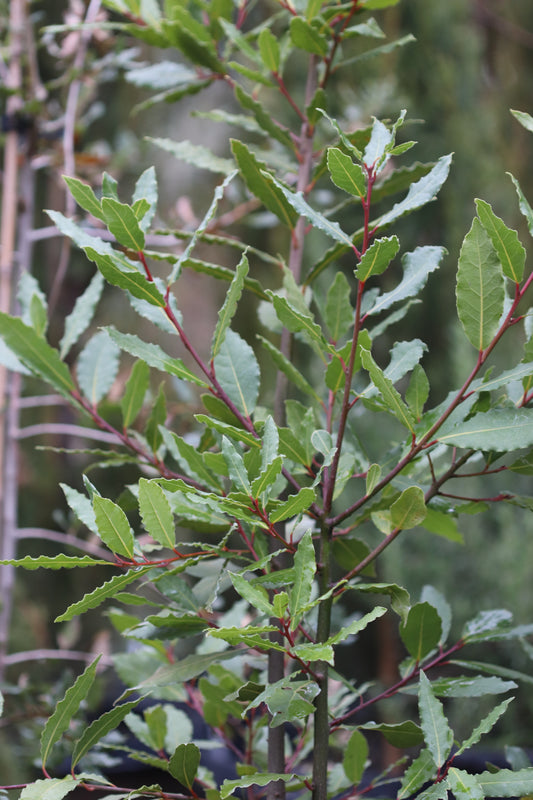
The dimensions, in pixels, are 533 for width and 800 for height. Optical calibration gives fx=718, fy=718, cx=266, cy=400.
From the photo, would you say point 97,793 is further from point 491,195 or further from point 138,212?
point 491,195

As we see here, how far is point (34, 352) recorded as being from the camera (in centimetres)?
37

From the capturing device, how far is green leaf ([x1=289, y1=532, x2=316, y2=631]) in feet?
0.94

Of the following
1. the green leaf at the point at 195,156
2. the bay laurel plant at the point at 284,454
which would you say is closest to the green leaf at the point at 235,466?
the bay laurel plant at the point at 284,454

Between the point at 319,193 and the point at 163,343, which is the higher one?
the point at 319,193

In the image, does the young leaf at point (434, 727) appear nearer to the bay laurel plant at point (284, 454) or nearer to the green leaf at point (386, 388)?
the bay laurel plant at point (284, 454)

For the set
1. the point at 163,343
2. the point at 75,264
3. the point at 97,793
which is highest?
the point at 75,264

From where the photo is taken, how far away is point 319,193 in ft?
2.85

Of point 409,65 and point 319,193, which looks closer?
point 319,193

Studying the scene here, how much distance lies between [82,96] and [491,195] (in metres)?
1.00

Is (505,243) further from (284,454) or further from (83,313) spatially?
(83,313)

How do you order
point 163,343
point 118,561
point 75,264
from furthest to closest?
point 75,264
point 163,343
point 118,561

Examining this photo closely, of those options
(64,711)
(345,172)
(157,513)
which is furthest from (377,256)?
(64,711)

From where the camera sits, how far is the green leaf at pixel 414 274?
325 millimetres

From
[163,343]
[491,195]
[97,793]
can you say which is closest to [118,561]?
[97,793]
